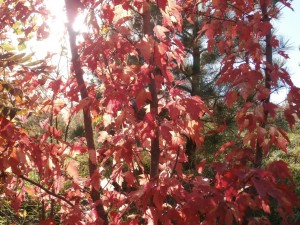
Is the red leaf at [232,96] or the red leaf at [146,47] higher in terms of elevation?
the red leaf at [146,47]

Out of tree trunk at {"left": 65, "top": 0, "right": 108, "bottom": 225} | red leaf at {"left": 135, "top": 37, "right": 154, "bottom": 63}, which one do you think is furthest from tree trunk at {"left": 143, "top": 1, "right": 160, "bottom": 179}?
tree trunk at {"left": 65, "top": 0, "right": 108, "bottom": 225}

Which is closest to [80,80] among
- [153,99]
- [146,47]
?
[153,99]

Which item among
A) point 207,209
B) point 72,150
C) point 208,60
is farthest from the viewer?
point 208,60

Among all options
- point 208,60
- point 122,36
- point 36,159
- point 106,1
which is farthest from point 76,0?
point 208,60

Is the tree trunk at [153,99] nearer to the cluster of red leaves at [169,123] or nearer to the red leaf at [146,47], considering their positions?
the cluster of red leaves at [169,123]

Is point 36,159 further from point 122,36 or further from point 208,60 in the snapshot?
point 208,60

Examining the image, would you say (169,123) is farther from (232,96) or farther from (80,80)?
(80,80)

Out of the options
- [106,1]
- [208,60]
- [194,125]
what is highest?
[208,60]

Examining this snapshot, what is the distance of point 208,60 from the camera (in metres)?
7.03

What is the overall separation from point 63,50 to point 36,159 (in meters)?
0.72

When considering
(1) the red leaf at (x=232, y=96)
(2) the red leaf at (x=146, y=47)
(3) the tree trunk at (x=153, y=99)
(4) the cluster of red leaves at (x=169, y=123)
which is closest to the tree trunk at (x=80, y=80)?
(4) the cluster of red leaves at (x=169, y=123)

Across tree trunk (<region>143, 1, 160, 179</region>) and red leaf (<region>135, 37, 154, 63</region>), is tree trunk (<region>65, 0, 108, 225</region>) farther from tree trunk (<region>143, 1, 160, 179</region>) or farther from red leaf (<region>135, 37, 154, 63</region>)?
red leaf (<region>135, 37, 154, 63</region>)

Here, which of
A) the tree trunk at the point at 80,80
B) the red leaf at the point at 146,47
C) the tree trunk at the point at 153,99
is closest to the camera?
the red leaf at the point at 146,47

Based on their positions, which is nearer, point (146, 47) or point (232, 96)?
point (146, 47)
